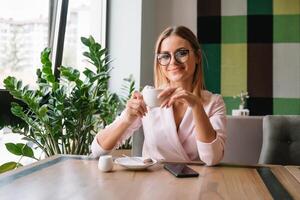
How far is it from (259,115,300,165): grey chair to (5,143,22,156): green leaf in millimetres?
1450

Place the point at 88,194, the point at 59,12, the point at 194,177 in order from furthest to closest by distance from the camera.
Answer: the point at 59,12, the point at 194,177, the point at 88,194

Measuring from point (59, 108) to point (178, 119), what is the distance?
0.99 metres

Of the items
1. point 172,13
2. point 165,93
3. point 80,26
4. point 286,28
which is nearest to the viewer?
point 165,93

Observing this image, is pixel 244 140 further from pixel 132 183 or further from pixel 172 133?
pixel 132 183

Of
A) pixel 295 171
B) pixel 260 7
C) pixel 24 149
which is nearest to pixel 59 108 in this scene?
pixel 24 149

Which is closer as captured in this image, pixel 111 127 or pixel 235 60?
pixel 111 127

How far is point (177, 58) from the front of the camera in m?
1.39

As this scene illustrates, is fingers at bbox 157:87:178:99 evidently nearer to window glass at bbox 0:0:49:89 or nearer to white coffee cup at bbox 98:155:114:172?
white coffee cup at bbox 98:155:114:172

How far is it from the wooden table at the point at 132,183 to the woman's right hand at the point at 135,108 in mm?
240

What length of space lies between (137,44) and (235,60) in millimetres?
1050

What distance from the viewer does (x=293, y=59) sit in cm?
336

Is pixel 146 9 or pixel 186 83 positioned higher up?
pixel 146 9

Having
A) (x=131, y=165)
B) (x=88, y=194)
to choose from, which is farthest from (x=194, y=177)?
(x=88, y=194)

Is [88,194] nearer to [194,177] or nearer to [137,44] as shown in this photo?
[194,177]
